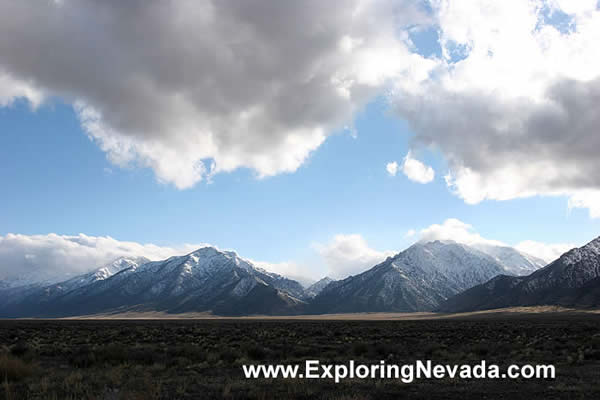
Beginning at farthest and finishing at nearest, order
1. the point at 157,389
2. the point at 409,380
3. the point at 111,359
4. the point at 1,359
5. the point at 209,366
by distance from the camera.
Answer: the point at 111,359, the point at 209,366, the point at 1,359, the point at 409,380, the point at 157,389

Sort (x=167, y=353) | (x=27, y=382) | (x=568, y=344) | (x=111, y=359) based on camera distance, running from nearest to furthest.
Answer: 1. (x=27, y=382)
2. (x=111, y=359)
3. (x=167, y=353)
4. (x=568, y=344)

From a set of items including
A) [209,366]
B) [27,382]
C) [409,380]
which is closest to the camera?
[27,382]

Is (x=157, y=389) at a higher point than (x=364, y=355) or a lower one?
higher

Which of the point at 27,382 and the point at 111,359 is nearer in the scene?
the point at 27,382

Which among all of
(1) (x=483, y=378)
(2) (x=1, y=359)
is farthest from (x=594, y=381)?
(2) (x=1, y=359)

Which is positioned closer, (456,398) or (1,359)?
(456,398)

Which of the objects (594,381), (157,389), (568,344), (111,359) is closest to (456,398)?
(594,381)

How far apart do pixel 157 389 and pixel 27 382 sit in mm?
6151

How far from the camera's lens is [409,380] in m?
16.2

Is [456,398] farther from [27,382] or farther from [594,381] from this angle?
[27,382]

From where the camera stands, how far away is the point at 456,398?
44.2ft

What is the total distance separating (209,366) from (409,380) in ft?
32.0

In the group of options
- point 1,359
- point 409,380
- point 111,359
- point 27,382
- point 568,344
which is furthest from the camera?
point 568,344

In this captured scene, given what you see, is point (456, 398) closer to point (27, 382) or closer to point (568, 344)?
point (27, 382)
